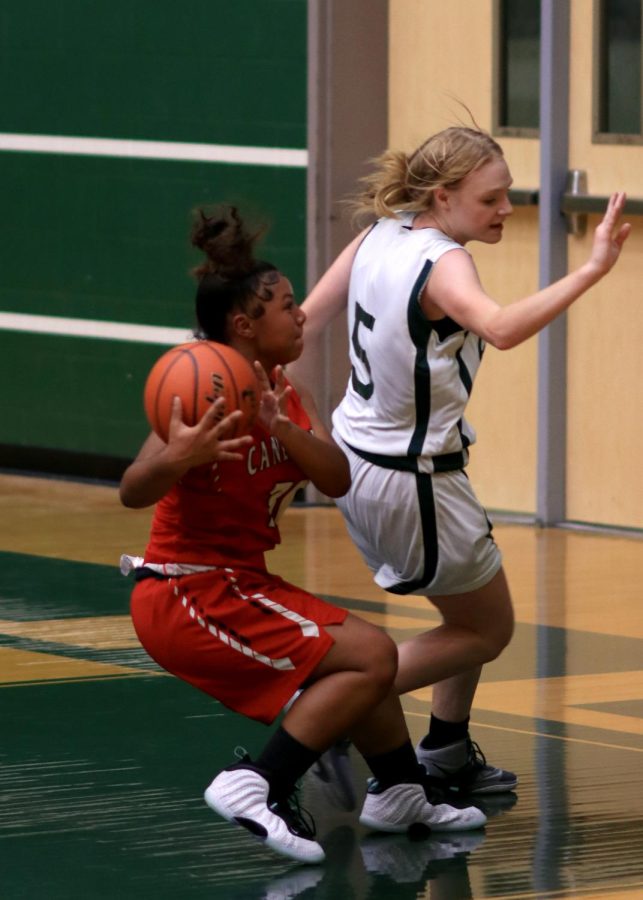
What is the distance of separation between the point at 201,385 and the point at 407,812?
120 centimetres

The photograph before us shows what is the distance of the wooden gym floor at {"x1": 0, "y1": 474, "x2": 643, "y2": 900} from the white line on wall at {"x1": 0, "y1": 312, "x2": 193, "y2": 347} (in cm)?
222

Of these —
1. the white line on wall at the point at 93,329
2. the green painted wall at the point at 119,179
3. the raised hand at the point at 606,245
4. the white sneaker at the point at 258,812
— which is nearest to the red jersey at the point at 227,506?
the white sneaker at the point at 258,812

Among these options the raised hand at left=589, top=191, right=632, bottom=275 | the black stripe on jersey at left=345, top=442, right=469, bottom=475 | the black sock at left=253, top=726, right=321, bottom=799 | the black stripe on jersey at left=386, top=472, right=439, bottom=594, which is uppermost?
the raised hand at left=589, top=191, right=632, bottom=275

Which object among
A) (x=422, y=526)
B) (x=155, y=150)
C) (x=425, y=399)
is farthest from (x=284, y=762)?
(x=155, y=150)

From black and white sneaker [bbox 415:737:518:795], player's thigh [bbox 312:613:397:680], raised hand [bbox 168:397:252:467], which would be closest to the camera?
raised hand [bbox 168:397:252:467]

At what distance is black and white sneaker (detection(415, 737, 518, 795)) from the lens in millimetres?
6086

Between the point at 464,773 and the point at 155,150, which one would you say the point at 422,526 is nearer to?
the point at 464,773

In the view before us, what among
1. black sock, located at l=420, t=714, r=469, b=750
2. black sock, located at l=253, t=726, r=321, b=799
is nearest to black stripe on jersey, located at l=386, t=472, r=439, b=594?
black sock, located at l=420, t=714, r=469, b=750

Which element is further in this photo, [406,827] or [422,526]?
[422,526]

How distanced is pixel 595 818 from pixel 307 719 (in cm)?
89

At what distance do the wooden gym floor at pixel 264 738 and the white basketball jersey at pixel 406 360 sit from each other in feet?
3.12

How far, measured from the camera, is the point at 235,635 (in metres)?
5.32

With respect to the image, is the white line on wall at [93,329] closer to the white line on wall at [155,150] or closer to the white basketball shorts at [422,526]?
the white line on wall at [155,150]

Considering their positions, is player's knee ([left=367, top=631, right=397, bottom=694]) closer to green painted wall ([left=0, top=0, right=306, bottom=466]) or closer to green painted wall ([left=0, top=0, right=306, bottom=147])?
green painted wall ([left=0, top=0, right=306, bottom=466])
